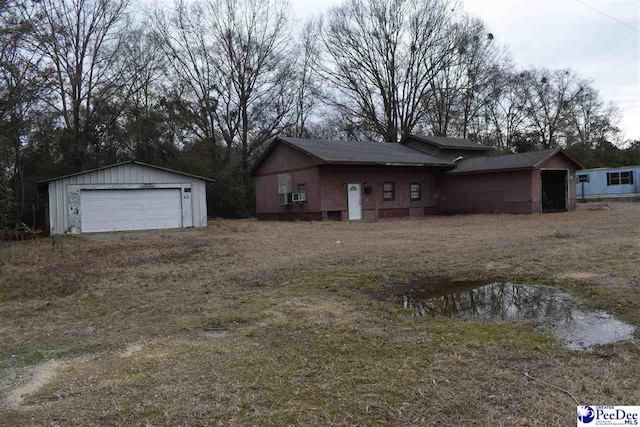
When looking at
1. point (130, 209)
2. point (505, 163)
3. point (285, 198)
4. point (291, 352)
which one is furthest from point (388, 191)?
point (291, 352)

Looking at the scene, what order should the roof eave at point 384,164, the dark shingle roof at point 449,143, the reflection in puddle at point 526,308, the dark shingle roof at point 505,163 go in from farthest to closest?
the dark shingle roof at point 449,143 → the dark shingle roof at point 505,163 → the roof eave at point 384,164 → the reflection in puddle at point 526,308

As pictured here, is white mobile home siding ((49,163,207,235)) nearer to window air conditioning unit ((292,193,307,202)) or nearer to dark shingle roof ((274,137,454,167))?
window air conditioning unit ((292,193,307,202))

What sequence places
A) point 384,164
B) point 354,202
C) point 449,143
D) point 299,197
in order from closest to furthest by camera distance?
point 384,164
point 354,202
point 299,197
point 449,143

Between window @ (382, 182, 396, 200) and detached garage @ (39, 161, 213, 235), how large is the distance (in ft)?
30.2

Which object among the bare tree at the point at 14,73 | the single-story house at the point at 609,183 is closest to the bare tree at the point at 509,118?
the single-story house at the point at 609,183

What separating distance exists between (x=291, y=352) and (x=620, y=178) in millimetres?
38148

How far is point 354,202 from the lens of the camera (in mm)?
24781

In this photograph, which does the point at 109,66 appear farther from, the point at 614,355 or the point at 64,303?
the point at 614,355

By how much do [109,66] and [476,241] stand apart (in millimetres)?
25587

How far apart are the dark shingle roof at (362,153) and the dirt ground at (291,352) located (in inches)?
595

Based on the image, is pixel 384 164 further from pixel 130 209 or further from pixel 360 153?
pixel 130 209

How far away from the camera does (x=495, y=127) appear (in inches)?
2050

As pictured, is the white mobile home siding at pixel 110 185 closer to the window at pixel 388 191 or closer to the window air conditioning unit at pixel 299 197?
the window air conditioning unit at pixel 299 197

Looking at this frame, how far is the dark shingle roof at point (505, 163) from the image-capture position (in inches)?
958
